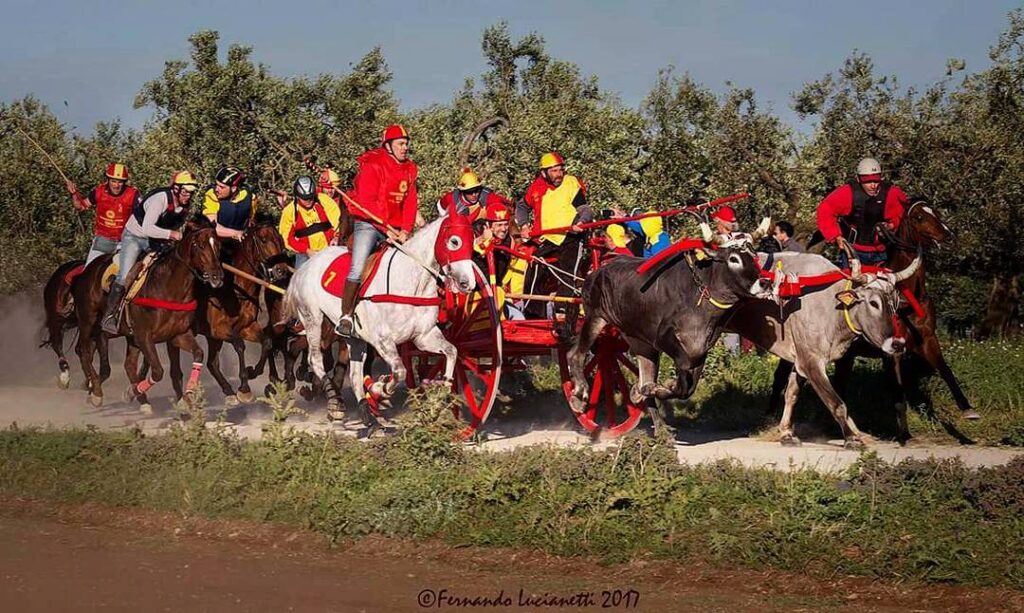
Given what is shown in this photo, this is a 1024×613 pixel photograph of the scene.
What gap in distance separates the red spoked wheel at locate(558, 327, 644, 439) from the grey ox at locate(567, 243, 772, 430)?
437 millimetres

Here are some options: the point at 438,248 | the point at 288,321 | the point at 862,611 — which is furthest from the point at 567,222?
the point at 862,611

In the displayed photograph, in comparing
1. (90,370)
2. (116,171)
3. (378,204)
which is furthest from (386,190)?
(90,370)

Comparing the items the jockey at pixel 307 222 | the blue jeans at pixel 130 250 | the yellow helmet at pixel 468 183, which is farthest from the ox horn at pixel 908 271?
the blue jeans at pixel 130 250

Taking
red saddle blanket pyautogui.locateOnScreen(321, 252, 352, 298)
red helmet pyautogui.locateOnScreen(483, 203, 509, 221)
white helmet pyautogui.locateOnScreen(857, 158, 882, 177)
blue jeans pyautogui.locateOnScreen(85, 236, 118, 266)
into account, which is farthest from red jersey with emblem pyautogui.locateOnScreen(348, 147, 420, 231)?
blue jeans pyautogui.locateOnScreen(85, 236, 118, 266)

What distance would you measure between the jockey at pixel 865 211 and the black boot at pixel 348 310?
16.2ft

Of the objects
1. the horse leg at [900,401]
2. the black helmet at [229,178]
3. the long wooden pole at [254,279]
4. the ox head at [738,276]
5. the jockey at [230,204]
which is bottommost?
the horse leg at [900,401]

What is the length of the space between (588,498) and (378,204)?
543cm

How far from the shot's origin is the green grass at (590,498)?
361 inches

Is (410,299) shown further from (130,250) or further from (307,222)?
(130,250)

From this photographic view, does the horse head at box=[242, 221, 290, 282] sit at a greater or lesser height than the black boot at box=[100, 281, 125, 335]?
greater

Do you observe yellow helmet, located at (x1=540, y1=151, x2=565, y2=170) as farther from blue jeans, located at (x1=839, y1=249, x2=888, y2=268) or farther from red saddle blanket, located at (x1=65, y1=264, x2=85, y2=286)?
red saddle blanket, located at (x1=65, y1=264, x2=85, y2=286)

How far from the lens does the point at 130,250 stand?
1780 centimetres

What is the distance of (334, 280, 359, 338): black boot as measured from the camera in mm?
14320

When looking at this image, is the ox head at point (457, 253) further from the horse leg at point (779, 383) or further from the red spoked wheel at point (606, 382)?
the horse leg at point (779, 383)
